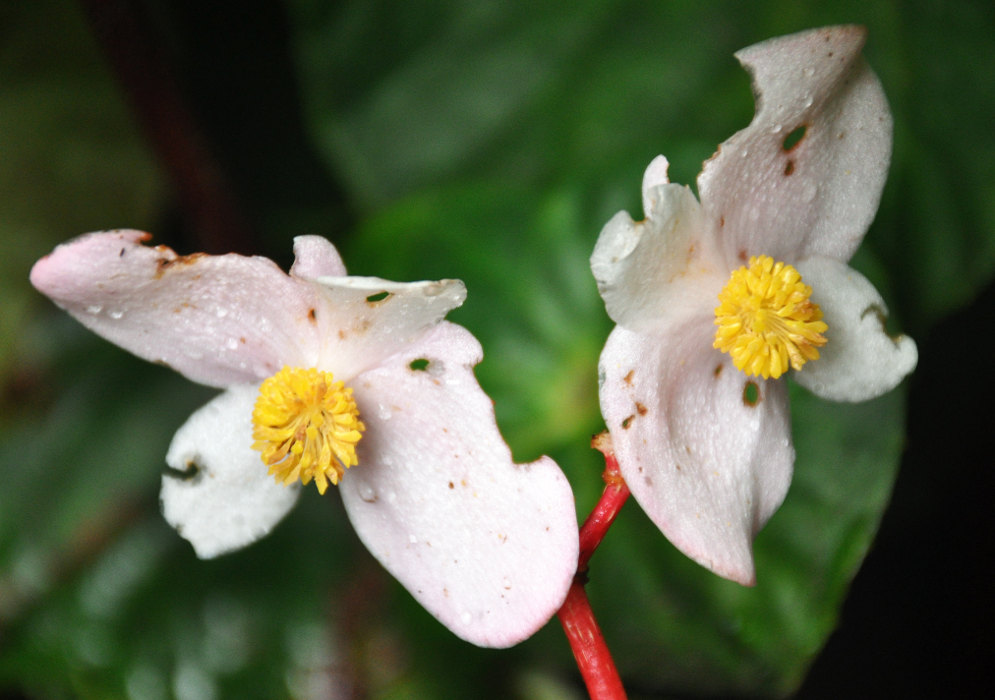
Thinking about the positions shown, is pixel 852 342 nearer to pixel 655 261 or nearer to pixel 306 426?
pixel 655 261

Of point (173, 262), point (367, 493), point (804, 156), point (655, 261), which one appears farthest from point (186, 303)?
point (804, 156)

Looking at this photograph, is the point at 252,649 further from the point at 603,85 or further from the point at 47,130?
the point at 603,85

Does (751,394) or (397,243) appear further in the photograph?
(397,243)

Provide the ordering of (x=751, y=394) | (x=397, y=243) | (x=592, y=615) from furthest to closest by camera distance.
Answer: (x=397, y=243), (x=751, y=394), (x=592, y=615)

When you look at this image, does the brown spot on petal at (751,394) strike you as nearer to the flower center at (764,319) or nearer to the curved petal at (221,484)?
the flower center at (764,319)

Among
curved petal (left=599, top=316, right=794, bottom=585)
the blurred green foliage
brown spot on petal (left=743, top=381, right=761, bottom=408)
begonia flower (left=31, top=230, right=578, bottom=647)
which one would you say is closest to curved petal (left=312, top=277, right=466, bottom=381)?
begonia flower (left=31, top=230, right=578, bottom=647)

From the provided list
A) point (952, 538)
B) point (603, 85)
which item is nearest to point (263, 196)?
point (603, 85)
